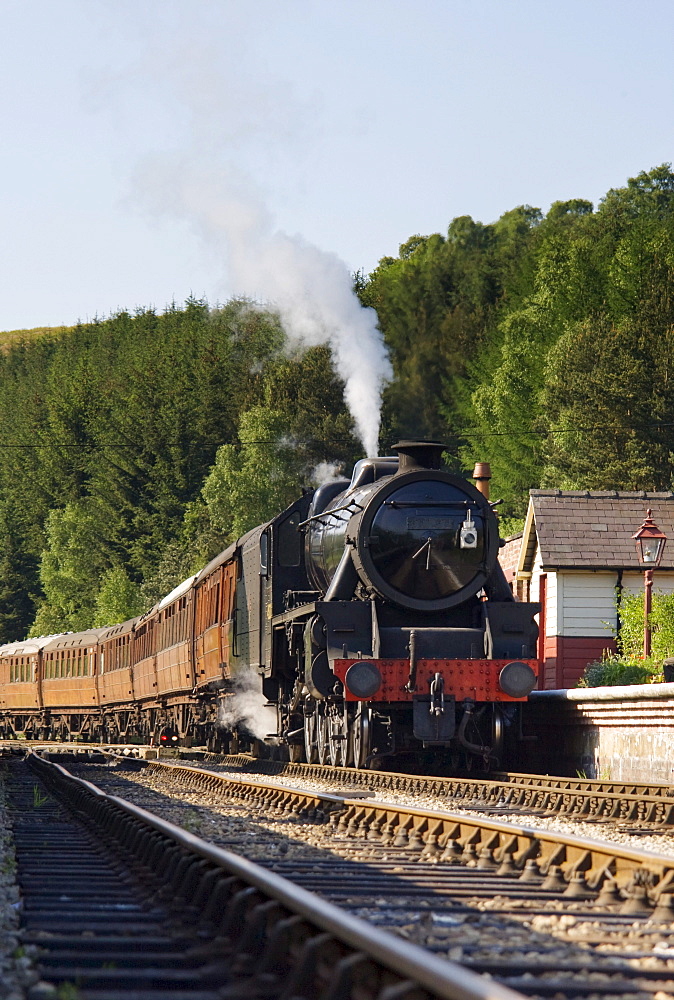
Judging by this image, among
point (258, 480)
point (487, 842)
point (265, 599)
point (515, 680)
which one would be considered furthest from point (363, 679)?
point (258, 480)

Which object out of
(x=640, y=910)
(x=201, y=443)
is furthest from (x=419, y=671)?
(x=201, y=443)

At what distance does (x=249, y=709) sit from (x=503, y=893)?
1333cm

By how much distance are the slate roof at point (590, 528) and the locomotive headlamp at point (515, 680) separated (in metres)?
9.52

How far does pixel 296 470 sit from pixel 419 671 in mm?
41032

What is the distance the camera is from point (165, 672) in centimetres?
2602

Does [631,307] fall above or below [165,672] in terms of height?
above

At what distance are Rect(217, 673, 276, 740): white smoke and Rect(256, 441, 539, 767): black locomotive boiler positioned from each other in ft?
10.4

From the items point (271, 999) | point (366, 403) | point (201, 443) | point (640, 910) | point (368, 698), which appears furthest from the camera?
point (201, 443)

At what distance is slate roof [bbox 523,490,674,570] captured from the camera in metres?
23.8

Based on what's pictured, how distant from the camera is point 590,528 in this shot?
24.4m

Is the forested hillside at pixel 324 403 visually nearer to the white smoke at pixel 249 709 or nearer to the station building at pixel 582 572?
the station building at pixel 582 572

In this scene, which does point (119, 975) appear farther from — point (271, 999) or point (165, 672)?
point (165, 672)

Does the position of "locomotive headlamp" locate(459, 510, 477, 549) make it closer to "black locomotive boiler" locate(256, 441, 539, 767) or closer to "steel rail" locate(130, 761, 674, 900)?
"black locomotive boiler" locate(256, 441, 539, 767)

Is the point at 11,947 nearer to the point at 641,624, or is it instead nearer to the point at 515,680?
the point at 515,680
